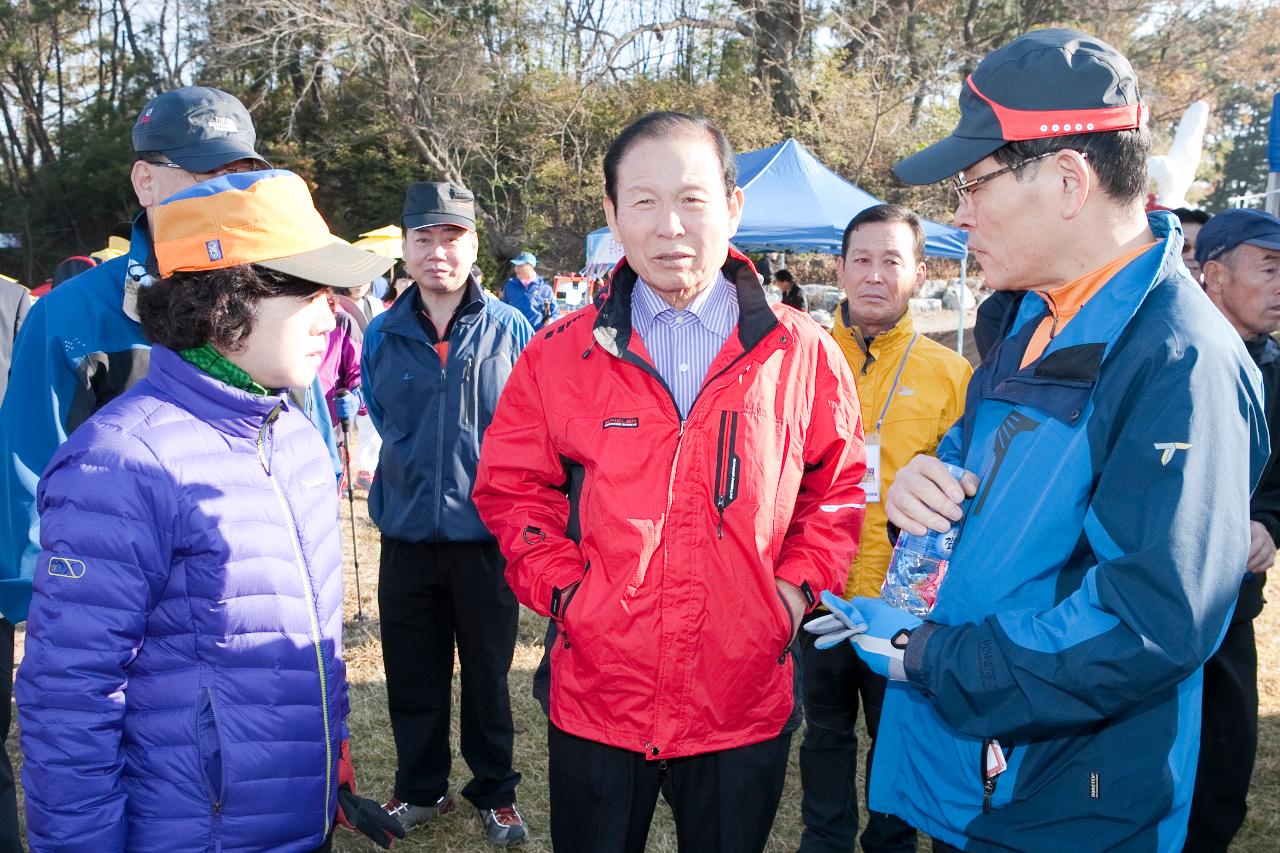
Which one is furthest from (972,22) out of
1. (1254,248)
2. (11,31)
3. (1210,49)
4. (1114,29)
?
(11,31)

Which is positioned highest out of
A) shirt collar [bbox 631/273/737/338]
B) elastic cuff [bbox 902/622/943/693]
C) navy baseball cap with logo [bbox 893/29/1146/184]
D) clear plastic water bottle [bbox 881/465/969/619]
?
navy baseball cap with logo [bbox 893/29/1146/184]

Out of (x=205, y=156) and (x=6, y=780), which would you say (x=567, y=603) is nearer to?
(x=205, y=156)

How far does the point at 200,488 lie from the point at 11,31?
36.7 m

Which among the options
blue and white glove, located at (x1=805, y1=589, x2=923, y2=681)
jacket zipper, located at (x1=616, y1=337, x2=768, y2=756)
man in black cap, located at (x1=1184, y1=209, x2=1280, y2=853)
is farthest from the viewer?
man in black cap, located at (x1=1184, y1=209, x2=1280, y2=853)

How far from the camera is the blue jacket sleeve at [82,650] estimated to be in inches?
57.9

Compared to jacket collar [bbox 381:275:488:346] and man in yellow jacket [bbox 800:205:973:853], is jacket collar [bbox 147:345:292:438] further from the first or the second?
man in yellow jacket [bbox 800:205:973:853]

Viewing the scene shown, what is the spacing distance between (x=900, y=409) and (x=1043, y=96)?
1.76 meters

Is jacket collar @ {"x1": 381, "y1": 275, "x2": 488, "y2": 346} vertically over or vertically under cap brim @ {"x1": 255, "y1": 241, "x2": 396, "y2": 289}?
under

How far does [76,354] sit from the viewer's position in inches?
91.6

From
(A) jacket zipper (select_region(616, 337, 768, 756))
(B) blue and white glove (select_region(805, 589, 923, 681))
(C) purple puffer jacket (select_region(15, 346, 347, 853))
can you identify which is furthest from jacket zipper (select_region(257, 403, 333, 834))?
(B) blue and white glove (select_region(805, 589, 923, 681))

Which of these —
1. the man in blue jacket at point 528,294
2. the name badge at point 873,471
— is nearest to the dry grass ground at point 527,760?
the name badge at point 873,471

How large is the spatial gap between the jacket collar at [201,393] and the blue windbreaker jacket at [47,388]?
0.78 m

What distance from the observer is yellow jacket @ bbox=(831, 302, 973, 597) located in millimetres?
3086

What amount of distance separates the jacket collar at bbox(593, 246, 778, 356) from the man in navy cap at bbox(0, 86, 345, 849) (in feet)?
3.71
